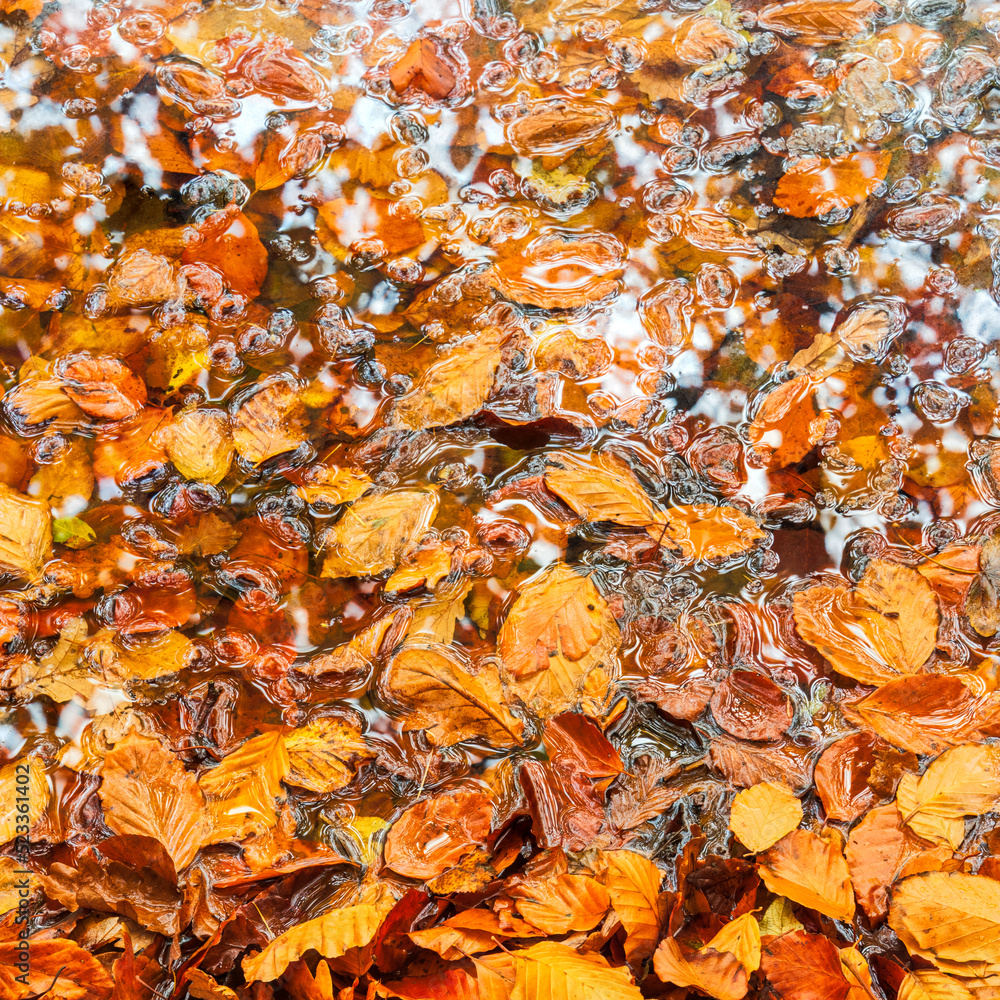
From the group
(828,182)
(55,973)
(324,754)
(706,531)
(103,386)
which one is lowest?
(55,973)

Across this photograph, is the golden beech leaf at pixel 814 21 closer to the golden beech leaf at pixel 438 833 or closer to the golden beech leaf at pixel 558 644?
the golden beech leaf at pixel 558 644

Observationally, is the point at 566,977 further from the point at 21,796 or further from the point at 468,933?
the point at 21,796

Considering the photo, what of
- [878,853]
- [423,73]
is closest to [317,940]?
[878,853]

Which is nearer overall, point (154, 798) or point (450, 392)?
point (154, 798)

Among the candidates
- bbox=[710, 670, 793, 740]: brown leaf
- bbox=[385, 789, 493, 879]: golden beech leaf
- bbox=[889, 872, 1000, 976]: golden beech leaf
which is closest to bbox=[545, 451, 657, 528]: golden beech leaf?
bbox=[710, 670, 793, 740]: brown leaf

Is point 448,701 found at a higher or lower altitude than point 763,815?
higher

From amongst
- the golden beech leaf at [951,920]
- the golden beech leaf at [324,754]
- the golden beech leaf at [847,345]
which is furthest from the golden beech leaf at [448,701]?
the golden beech leaf at [847,345]

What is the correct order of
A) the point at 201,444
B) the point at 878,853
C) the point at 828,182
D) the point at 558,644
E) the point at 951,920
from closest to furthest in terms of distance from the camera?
the point at 951,920 → the point at 878,853 → the point at 558,644 → the point at 201,444 → the point at 828,182
